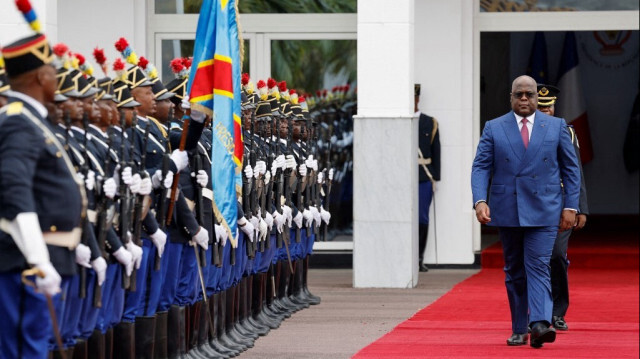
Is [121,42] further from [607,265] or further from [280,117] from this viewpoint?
[607,265]

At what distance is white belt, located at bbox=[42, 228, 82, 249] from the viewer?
20.7ft

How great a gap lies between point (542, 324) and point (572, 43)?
598 inches

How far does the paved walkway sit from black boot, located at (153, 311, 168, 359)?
108cm

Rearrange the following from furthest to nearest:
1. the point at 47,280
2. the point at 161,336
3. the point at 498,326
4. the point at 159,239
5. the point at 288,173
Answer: the point at 288,173 → the point at 498,326 → the point at 161,336 → the point at 159,239 → the point at 47,280

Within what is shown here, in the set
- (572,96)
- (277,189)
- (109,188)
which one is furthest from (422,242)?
(109,188)

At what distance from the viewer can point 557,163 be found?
999 cm

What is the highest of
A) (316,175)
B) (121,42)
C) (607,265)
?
(121,42)

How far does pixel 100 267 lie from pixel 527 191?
12.3 feet

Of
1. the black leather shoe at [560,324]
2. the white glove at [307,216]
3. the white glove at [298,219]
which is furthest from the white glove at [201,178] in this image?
the white glove at [307,216]

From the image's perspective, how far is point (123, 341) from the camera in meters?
8.04

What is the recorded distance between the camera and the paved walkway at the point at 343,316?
33.2 feet

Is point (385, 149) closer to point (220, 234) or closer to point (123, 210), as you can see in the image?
point (220, 234)

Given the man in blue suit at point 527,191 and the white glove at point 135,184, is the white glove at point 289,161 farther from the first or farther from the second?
the white glove at point 135,184

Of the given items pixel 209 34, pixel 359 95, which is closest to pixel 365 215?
pixel 359 95
